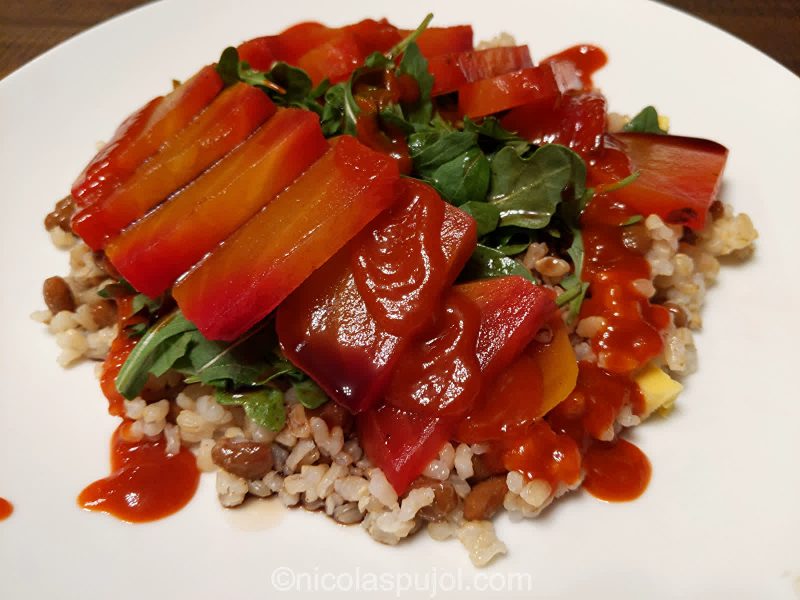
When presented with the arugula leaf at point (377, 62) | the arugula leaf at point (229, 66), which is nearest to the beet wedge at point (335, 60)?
the arugula leaf at point (377, 62)

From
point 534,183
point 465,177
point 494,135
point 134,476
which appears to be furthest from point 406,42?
point 134,476

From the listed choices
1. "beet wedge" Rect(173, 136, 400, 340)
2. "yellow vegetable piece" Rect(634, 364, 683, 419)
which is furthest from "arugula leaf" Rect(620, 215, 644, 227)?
"beet wedge" Rect(173, 136, 400, 340)

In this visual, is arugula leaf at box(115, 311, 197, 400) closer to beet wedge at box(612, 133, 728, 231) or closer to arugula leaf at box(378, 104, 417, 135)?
arugula leaf at box(378, 104, 417, 135)

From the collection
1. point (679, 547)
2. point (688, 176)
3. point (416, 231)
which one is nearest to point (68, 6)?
point (416, 231)

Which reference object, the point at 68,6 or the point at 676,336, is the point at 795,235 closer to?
the point at 676,336

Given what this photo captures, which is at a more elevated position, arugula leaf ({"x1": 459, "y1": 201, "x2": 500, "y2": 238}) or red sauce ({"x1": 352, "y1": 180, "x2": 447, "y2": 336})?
red sauce ({"x1": 352, "y1": 180, "x2": 447, "y2": 336})
